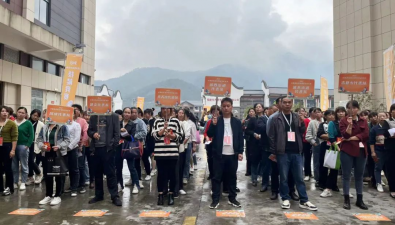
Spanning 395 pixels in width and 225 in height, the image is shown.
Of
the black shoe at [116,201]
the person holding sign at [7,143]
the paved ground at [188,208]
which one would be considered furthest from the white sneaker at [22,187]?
the black shoe at [116,201]

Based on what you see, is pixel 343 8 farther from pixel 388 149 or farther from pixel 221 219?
pixel 221 219

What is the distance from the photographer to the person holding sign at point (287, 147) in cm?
486

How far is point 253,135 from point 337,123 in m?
1.68

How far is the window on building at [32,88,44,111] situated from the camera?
1328cm

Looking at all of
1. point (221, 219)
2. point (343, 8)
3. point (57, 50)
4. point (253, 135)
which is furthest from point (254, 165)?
point (343, 8)

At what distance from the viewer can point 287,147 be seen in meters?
4.89

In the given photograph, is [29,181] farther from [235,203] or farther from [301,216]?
A: [301,216]

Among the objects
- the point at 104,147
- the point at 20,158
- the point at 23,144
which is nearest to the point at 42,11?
the point at 23,144

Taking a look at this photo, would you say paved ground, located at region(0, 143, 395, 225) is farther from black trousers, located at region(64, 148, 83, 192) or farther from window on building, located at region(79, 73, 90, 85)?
window on building, located at region(79, 73, 90, 85)

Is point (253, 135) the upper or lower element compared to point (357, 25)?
lower

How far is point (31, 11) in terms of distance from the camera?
1277 cm

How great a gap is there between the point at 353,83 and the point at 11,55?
40.7 ft

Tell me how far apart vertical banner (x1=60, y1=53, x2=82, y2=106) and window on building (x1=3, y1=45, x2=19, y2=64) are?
133 inches

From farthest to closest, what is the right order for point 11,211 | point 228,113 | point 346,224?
point 228,113
point 11,211
point 346,224
